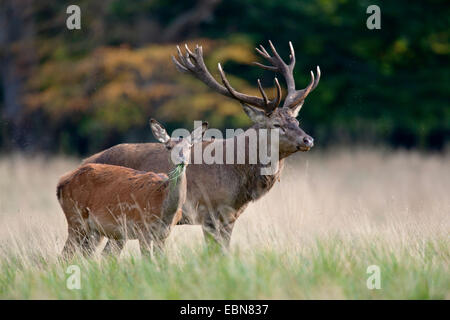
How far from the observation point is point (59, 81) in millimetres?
18016

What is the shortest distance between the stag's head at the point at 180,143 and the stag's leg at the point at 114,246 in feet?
3.59

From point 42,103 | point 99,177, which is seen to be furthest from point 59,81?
point 99,177

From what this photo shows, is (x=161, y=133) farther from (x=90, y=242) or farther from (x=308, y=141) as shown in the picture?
(x=308, y=141)

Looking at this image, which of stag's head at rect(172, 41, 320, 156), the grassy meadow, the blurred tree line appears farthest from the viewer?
the blurred tree line

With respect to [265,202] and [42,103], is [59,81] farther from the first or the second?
[265,202]

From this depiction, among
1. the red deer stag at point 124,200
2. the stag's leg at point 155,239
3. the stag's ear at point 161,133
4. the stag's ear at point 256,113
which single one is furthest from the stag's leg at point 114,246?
the stag's ear at point 256,113

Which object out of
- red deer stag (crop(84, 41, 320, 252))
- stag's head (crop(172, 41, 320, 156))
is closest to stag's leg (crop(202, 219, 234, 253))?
red deer stag (crop(84, 41, 320, 252))

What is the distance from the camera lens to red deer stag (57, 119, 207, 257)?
5.82 metres

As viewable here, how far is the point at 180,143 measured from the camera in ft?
19.3

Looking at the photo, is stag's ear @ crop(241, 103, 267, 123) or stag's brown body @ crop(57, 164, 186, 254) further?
stag's ear @ crop(241, 103, 267, 123)

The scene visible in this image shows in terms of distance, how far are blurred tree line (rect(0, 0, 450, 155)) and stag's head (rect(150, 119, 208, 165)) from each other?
11.1 metres

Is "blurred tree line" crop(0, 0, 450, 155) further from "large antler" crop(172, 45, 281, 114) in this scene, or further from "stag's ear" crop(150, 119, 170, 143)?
"stag's ear" crop(150, 119, 170, 143)

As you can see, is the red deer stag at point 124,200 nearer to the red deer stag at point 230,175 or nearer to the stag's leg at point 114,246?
the stag's leg at point 114,246

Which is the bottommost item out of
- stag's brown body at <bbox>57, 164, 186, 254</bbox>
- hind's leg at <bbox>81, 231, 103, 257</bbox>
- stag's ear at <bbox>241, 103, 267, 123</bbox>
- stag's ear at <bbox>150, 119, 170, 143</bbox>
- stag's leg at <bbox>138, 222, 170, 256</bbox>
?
hind's leg at <bbox>81, 231, 103, 257</bbox>
